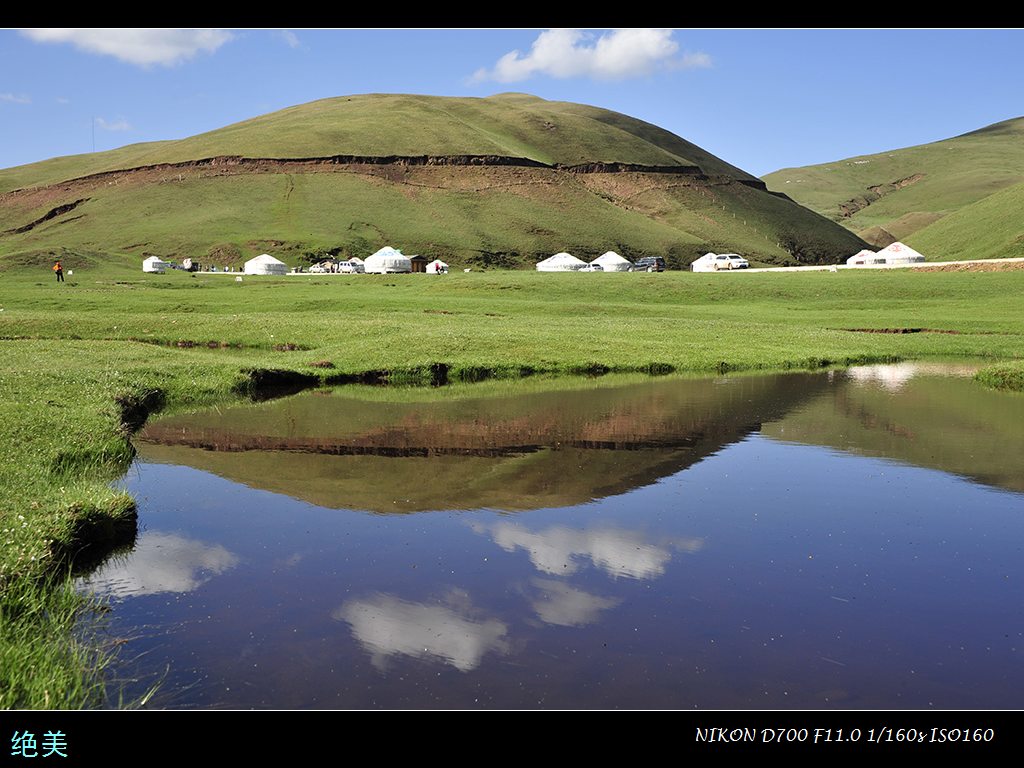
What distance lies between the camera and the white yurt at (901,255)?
13875cm

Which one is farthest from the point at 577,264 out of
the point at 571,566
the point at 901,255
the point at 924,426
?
the point at 571,566

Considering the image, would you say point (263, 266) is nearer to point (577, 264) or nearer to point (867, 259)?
point (577, 264)

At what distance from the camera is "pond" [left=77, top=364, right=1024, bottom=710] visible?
33.4 ft

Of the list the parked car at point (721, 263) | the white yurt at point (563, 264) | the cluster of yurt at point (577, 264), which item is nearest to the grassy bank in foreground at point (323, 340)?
the white yurt at point (563, 264)

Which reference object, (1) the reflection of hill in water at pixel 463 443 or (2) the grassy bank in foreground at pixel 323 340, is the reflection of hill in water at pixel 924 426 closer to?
(1) the reflection of hill in water at pixel 463 443

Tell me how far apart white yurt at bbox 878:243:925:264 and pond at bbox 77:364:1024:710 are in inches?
4830

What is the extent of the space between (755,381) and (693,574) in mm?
26401

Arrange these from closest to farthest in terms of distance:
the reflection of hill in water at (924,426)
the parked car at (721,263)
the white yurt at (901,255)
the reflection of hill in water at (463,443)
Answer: the reflection of hill in water at (463,443) → the reflection of hill in water at (924,426) → the white yurt at (901,255) → the parked car at (721,263)

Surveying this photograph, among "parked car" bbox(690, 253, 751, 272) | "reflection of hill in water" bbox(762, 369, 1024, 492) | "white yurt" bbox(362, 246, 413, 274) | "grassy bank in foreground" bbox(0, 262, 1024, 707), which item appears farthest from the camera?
"parked car" bbox(690, 253, 751, 272)

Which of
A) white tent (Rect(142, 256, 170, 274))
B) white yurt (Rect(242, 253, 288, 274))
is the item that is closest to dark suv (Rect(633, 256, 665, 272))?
white yurt (Rect(242, 253, 288, 274))

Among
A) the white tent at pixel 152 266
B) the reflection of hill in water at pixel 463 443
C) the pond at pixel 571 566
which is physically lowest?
the pond at pixel 571 566

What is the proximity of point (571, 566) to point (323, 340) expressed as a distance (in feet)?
116

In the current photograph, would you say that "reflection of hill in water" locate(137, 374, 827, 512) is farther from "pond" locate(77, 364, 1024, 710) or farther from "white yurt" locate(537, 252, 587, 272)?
"white yurt" locate(537, 252, 587, 272)

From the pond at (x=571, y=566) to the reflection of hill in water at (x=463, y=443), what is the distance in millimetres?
138
